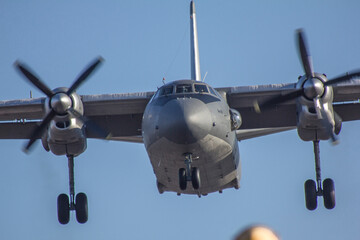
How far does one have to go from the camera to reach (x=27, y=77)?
56.1ft

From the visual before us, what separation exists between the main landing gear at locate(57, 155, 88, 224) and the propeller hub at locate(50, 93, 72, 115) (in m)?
2.52

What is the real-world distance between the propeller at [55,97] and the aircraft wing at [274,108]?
14.1 feet

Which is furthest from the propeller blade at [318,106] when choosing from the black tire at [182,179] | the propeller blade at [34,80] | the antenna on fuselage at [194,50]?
the propeller blade at [34,80]

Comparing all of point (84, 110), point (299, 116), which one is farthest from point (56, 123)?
point (299, 116)

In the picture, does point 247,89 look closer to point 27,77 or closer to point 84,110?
point 84,110

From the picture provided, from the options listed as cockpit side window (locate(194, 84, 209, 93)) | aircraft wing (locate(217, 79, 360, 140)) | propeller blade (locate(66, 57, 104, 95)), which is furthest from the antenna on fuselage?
cockpit side window (locate(194, 84, 209, 93))

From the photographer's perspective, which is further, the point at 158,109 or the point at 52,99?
the point at 52,99

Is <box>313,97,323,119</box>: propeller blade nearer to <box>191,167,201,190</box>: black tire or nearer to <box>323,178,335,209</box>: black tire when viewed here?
<box>323,178,335,209</box>: black tire

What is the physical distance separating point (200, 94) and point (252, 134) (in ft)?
13.5

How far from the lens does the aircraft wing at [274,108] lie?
17.9 metres

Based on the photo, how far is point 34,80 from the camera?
16828 mm

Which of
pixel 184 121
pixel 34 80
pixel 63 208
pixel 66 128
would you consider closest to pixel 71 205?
pixel 63 208

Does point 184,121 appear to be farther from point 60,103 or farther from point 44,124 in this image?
point 44,124

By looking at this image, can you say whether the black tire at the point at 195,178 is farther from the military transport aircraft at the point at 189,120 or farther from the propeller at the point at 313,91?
the propeller at the point at 313,91
